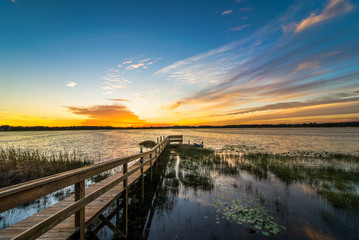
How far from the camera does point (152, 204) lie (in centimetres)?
711

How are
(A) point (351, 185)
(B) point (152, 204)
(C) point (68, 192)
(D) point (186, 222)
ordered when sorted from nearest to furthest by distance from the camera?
(D) point (186, 222)
(B) point (152, 204)
(C) point (68, 192)
(A) point (351, 185)

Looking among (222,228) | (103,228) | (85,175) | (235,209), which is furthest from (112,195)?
(235,209)

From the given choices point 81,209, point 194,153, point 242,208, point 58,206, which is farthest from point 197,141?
point 81,209

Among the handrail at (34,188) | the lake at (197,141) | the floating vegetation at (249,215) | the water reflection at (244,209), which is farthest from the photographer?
the lake at (197,141)

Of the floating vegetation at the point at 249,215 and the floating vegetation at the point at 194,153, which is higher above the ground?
the floating vegetation at the point at 249,215

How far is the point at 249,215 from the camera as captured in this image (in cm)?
597

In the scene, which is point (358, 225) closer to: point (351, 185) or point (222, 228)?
point (222, 228)

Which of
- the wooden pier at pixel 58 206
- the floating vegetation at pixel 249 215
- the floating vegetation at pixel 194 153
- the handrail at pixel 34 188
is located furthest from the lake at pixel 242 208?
the floating vegetation at pixel 194 153

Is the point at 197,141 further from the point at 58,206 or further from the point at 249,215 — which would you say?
the point at 58,206

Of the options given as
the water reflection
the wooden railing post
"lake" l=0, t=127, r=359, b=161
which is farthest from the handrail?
"lake" l=0, t=127, r=359, b=161

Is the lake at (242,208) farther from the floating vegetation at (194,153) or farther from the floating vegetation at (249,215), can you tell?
the floating vegetation at (194,153)

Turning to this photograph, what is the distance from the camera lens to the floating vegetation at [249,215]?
5.22 m

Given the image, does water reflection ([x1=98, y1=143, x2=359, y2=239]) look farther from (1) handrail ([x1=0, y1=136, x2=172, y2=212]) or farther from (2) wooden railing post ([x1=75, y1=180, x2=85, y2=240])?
(1) handrail ([x1=0, y1=136, x2=172, y2=212])

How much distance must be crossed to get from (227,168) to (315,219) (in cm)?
751
